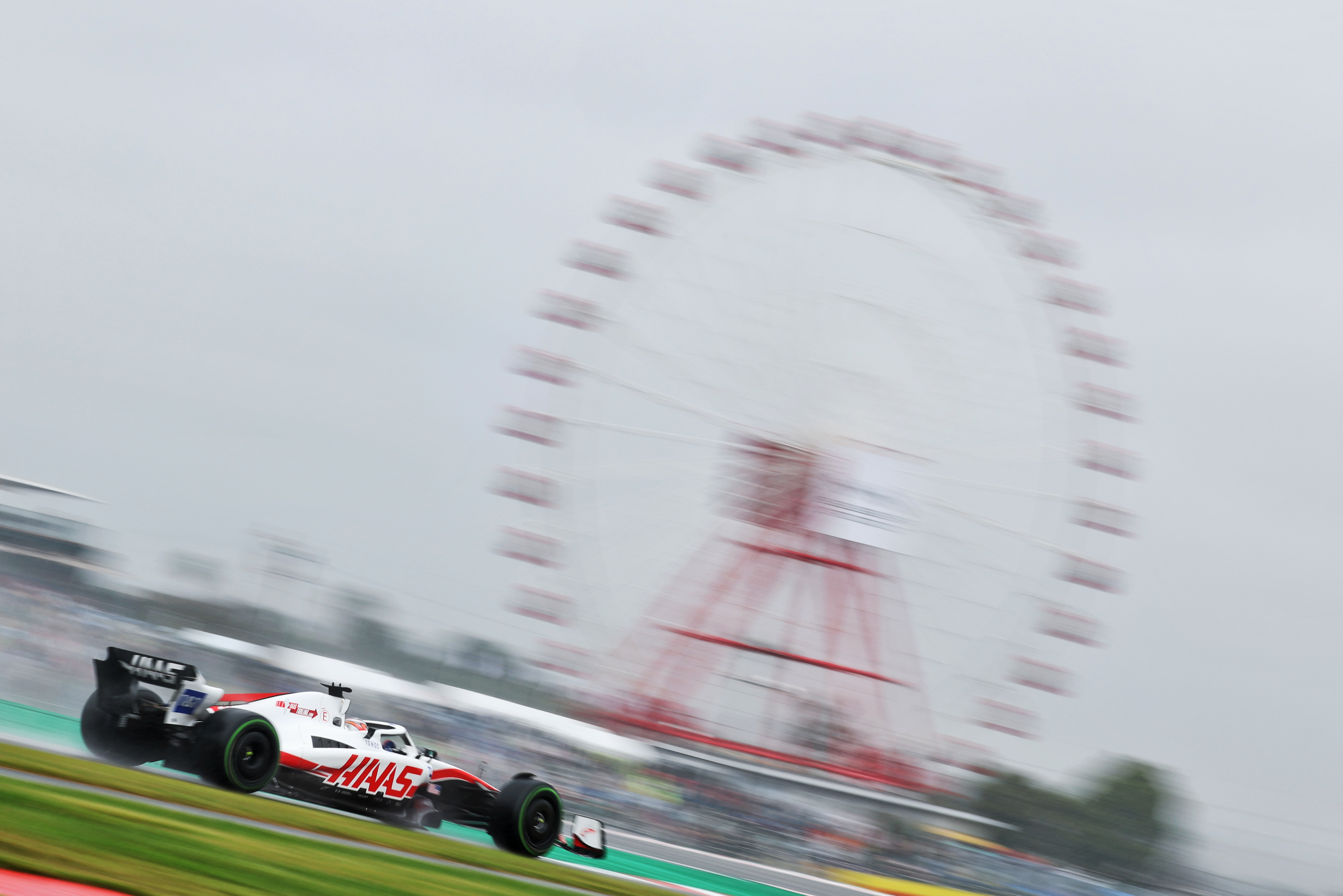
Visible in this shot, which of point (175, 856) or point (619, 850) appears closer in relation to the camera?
point (175, 856)

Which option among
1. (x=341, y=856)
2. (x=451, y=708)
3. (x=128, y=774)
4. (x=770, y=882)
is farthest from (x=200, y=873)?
(x=451, y=708)

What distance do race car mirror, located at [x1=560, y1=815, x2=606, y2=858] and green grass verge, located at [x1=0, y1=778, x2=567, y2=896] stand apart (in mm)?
3009

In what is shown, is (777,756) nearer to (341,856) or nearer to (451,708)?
(451,708)

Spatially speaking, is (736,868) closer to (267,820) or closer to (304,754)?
(304,754)

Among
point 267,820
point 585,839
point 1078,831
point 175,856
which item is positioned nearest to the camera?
point 175,856

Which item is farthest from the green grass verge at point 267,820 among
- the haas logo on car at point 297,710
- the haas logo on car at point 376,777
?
the haas logo on car at point 297,710

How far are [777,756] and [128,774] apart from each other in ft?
32.8

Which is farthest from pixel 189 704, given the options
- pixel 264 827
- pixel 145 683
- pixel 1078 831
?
pixel 1078 831

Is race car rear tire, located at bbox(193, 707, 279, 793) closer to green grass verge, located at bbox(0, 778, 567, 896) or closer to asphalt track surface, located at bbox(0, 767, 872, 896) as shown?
asphalt track surface, located at bbox(0, 767, 872, 896)

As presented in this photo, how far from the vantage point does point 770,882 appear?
16.5 metres

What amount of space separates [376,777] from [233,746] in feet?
5.30

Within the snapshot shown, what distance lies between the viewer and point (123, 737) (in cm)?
963

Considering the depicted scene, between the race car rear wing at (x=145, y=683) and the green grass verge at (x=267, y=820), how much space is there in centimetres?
49

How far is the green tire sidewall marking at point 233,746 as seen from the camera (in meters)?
9.44
